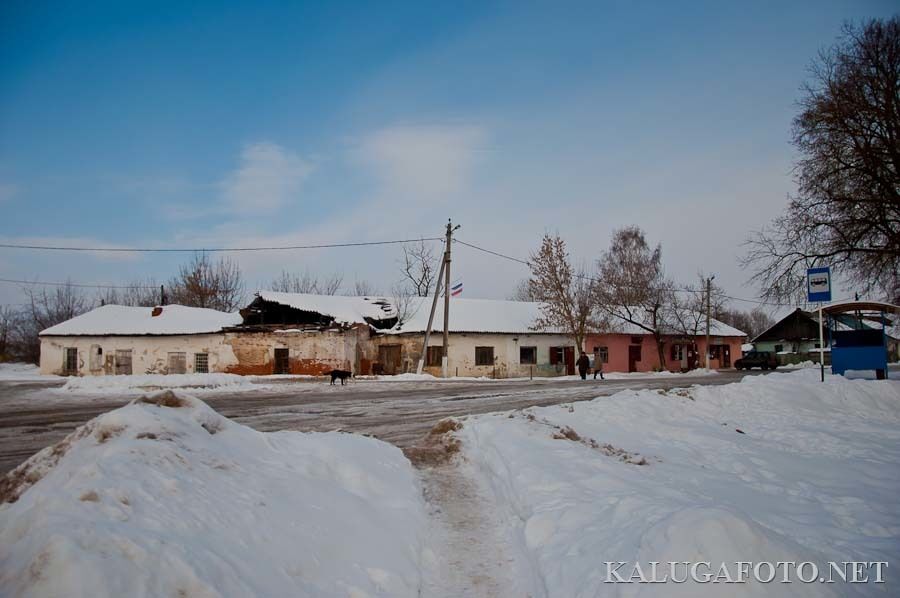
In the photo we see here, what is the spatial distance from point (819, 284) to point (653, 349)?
3400cm

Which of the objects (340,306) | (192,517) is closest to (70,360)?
(340,306)

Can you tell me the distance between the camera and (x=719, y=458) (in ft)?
A: 24.7

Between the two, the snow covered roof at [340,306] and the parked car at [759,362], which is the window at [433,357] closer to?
the snow covered roof at [340,306]

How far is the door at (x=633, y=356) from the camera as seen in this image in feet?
148

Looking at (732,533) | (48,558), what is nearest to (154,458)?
(48,558)

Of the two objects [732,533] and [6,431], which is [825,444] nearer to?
[732,533]

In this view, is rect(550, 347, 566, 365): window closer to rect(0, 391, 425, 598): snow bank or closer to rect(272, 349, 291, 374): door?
rect(272, 349, 291, 374): door

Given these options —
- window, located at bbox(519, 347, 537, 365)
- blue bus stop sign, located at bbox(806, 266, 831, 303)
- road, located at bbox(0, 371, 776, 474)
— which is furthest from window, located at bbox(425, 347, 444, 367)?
blue bus stop sign, located at bbox(806, 266, 831, 303)

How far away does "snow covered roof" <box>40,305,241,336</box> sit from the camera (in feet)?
124

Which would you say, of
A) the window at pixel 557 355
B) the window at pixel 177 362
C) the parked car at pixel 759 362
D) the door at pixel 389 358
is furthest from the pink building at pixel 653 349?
the window at pixel 177 362

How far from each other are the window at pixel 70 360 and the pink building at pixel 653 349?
36916mm

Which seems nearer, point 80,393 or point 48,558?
point 48,558

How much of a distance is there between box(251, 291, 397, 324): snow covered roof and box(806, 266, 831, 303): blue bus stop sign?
2632cm

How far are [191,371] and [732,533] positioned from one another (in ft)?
125
